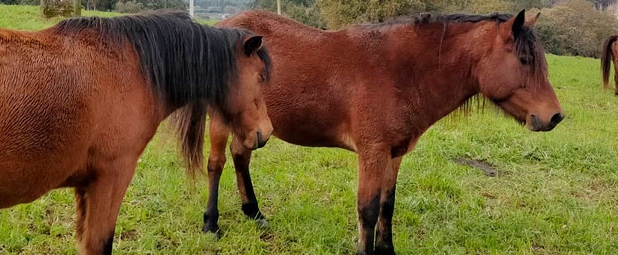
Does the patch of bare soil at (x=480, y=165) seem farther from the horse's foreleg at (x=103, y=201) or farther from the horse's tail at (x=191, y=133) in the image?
the horse's foreleg at (x=103, y=201)

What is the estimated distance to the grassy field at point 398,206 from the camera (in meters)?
3.68

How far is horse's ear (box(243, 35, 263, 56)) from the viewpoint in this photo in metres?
2.87

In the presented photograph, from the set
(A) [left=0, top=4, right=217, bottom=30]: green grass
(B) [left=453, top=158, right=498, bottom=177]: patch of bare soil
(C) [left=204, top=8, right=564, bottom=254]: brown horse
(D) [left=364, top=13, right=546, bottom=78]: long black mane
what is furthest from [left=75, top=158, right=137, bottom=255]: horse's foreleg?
(A) [left=0, top=4, right=217, bottom=30]: green grass

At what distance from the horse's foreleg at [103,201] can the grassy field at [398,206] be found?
0.89m

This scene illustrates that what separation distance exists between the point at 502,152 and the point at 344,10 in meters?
18.8

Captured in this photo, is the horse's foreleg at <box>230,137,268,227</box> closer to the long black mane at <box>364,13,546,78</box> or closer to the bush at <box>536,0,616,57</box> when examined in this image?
the long black mane at <box>364,13,546,78</box>

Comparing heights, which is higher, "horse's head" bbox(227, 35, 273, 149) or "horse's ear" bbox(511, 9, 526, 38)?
"horse's ear" bbox(511, 9, 526, 38)

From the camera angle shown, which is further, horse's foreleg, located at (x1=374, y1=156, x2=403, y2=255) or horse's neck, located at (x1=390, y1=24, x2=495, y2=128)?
horse's foreleg, located at (x1=374, y1=156, x2=403, y2=255)

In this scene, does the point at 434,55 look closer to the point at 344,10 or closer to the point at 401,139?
the point at 401,139

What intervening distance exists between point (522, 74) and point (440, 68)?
527mm

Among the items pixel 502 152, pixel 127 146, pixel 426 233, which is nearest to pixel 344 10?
pixel 502 152

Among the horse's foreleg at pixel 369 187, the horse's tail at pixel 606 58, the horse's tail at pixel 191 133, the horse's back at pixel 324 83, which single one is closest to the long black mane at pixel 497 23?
the horse's back at pixel 324 83

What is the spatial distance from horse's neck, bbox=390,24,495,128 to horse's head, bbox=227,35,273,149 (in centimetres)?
109

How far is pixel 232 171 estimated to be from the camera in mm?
5102
